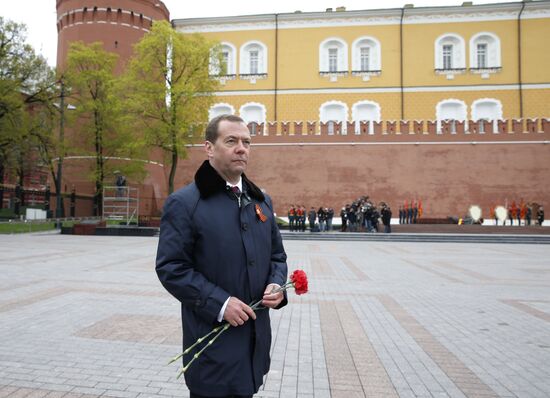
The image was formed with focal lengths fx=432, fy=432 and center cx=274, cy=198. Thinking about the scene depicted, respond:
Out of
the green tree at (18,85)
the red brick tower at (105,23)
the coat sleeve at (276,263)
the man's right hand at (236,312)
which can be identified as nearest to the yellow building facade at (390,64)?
the red brick tower at (105,23)

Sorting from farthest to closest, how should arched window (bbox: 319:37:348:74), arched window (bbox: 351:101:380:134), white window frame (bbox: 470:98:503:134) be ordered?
arched window (bbox: 319:37:348:74) → arched window (bbox: 351:101:380:134) → white window frame (bbox: 470:98:503:134)

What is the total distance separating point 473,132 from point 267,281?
29348mm

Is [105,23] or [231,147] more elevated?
[105,23]

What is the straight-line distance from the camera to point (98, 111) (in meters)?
25.8

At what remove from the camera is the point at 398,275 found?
924 centimetres

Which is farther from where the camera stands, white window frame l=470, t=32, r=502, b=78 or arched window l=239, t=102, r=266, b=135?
arched window l=239, t=102, r=266, b=135

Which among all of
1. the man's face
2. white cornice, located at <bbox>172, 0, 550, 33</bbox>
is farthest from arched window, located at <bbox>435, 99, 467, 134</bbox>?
the man's face

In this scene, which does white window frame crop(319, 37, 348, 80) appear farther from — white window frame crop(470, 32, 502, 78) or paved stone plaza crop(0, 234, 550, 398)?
paved stone plaza crop(0, 234, 550, 398)

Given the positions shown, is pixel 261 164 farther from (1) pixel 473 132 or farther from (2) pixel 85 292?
(2) pixel 85 292

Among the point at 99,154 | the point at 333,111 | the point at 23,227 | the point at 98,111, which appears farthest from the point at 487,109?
the point at 23,227

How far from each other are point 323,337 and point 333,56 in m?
34.1

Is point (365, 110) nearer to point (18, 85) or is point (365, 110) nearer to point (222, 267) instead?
point (18, 85)

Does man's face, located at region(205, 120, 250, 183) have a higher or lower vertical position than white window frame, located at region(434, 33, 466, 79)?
lower

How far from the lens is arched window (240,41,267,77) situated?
36.5 meters
